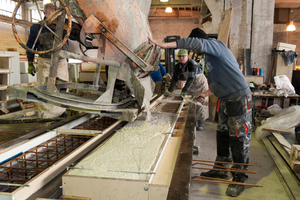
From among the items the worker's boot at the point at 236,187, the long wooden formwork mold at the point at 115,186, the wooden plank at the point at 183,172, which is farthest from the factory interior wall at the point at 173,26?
the long wooden formwork mold at the point at 115,186

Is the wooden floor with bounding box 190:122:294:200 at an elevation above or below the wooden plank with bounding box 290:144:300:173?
below

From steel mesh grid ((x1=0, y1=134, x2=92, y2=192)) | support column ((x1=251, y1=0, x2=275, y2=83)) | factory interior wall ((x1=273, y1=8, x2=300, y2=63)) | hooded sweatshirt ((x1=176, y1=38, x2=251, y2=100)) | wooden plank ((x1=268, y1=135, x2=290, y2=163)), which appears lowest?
wooden plank ((x1=268, y1=135, x2=290, y2=163))

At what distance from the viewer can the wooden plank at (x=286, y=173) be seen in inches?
111

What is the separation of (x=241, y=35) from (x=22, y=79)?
6939 mm

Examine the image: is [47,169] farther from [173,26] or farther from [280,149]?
[173,26]

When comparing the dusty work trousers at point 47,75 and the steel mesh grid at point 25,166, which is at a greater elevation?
the dusty work trousers at point 47,75

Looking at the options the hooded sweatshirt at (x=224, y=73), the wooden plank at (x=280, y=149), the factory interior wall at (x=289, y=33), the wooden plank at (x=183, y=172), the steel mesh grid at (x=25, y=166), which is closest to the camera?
the wooden plank at (x=183, y=172)

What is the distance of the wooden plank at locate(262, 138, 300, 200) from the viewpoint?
111 inches

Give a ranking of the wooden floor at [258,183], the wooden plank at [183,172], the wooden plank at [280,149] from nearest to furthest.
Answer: the wooden plank at [183,172]
the wooden floor at [258,183]
the wooden plank at [280,149]

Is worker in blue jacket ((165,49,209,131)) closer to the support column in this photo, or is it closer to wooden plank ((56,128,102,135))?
the support column

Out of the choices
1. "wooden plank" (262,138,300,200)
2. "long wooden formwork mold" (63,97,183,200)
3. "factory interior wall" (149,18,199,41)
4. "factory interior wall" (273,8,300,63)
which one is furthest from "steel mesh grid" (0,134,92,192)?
"factory interior wall" (149,18,199,41)

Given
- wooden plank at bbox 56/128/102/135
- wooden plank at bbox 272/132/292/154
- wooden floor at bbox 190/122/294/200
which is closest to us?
wooden plank at bbox 56/128/102/135

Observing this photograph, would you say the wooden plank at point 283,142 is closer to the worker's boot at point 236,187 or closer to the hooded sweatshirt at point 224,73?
the worker's boot at point 236,187

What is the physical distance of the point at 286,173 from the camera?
3260 mm
